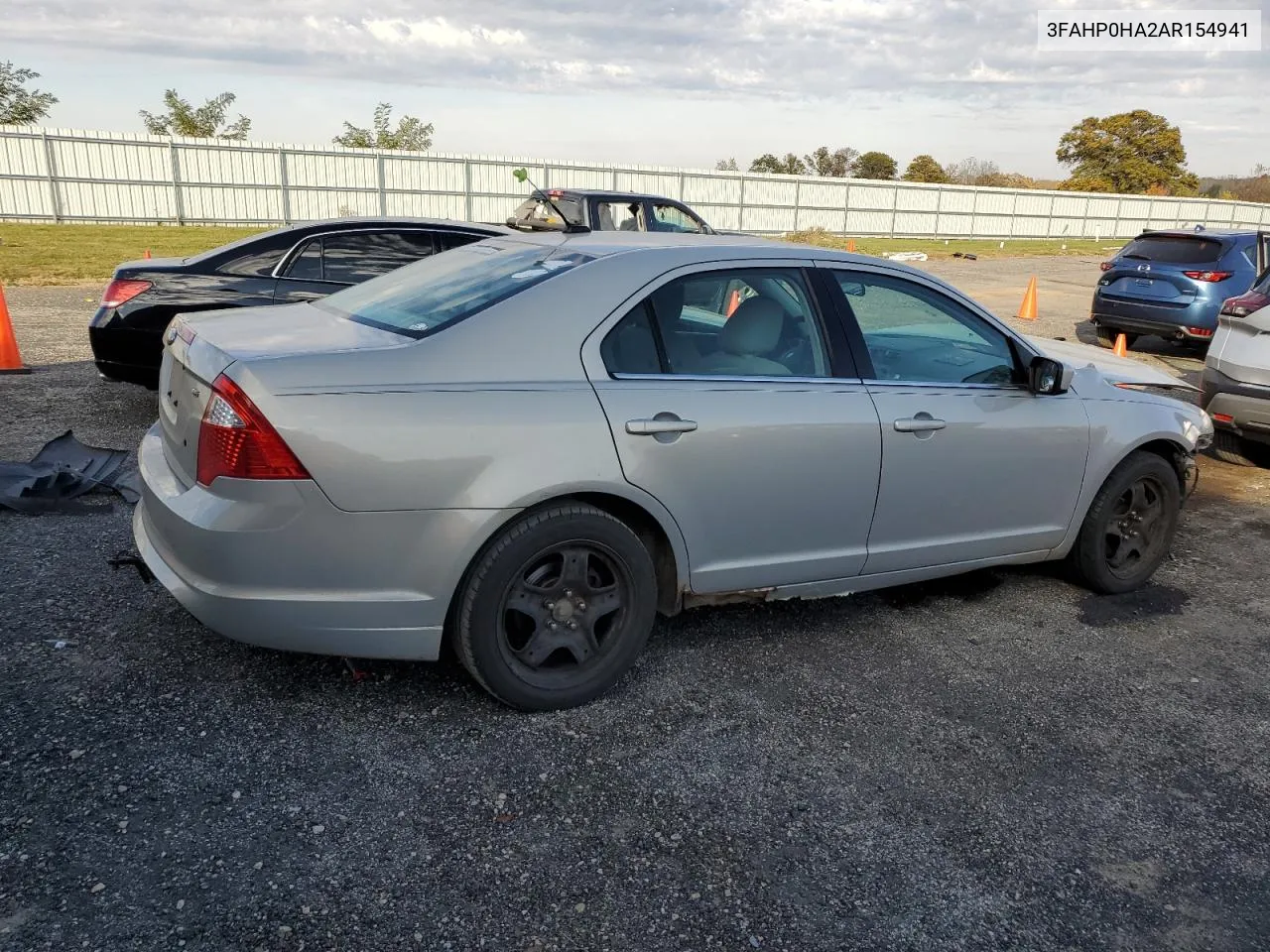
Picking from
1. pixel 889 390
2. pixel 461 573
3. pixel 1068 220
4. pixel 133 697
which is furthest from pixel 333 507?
pixel 1068 220

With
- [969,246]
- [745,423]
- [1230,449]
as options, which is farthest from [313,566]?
[969,246]

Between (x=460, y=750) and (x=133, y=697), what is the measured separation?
1.16 metres

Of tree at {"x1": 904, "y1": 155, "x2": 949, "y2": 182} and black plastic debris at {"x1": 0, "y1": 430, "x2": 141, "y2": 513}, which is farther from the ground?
tree at {"x1": 904, "y1": 155, "x2": 949, "y2": 182}

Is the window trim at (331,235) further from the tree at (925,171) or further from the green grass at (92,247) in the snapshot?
the tree at (925,171)

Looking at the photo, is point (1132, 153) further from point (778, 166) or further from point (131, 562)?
point (131, 562)

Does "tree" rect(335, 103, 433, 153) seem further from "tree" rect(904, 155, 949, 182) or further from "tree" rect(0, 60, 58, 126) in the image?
"tree" rect(904, 155, 949, 182)

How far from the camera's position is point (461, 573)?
3219mm

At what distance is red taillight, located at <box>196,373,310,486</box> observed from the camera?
2.98m

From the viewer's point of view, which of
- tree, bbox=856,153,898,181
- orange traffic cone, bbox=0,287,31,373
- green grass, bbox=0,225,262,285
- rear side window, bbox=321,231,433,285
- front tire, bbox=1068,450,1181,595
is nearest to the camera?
front tire, bbox=1068,450,1181,595

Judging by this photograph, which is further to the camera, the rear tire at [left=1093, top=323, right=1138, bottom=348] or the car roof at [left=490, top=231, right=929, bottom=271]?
the rear tire at [left=1093, top=323, right=1138, bottom=348]

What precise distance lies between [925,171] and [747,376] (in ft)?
227

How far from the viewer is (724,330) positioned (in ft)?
12.6

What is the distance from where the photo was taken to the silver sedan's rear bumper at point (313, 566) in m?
3.03

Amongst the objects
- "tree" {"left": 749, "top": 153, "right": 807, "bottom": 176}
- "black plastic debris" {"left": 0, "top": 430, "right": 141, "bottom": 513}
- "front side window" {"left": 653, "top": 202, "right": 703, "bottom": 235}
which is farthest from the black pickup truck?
"tree" {"left": 749, "top": 153, "right": 807, "bottom": 176}
